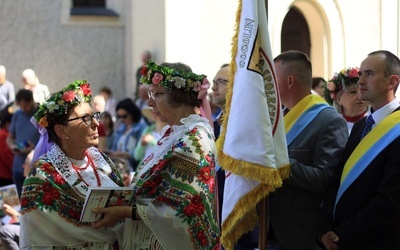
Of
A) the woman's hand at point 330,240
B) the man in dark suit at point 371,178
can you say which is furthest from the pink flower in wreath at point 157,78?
the woman's hand at point 330,240

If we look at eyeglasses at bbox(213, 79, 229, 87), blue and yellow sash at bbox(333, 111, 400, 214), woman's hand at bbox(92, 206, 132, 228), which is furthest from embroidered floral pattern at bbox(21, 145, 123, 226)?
eyeglasses at bbox(213, 79, 229, 87)

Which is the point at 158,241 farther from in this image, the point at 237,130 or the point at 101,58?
the point at 101,58

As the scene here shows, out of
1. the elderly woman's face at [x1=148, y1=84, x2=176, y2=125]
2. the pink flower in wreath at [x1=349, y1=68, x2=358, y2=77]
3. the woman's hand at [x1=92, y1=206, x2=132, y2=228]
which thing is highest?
the pink flower in wreath at [x1=349, y1=68, x2=358, y2=77]

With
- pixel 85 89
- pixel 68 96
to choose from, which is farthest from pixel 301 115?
pixel 68 96

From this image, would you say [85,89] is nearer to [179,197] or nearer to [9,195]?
[179,197]

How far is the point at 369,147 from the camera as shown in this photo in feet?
15.3

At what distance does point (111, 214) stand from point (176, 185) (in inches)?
14.3

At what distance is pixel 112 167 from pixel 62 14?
10962mm

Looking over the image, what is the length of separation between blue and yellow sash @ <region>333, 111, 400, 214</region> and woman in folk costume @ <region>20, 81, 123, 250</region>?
1256mm

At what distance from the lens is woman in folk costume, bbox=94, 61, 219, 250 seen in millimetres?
4422

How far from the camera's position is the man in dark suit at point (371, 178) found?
446 cm

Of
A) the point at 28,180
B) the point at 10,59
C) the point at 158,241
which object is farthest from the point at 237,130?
the point at 10,59

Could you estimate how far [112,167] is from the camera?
4801 millimetres

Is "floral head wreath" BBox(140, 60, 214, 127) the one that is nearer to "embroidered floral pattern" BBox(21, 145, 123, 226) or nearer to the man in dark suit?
"embroidered floral pattern" BBox(21, 145, 123, 226)
